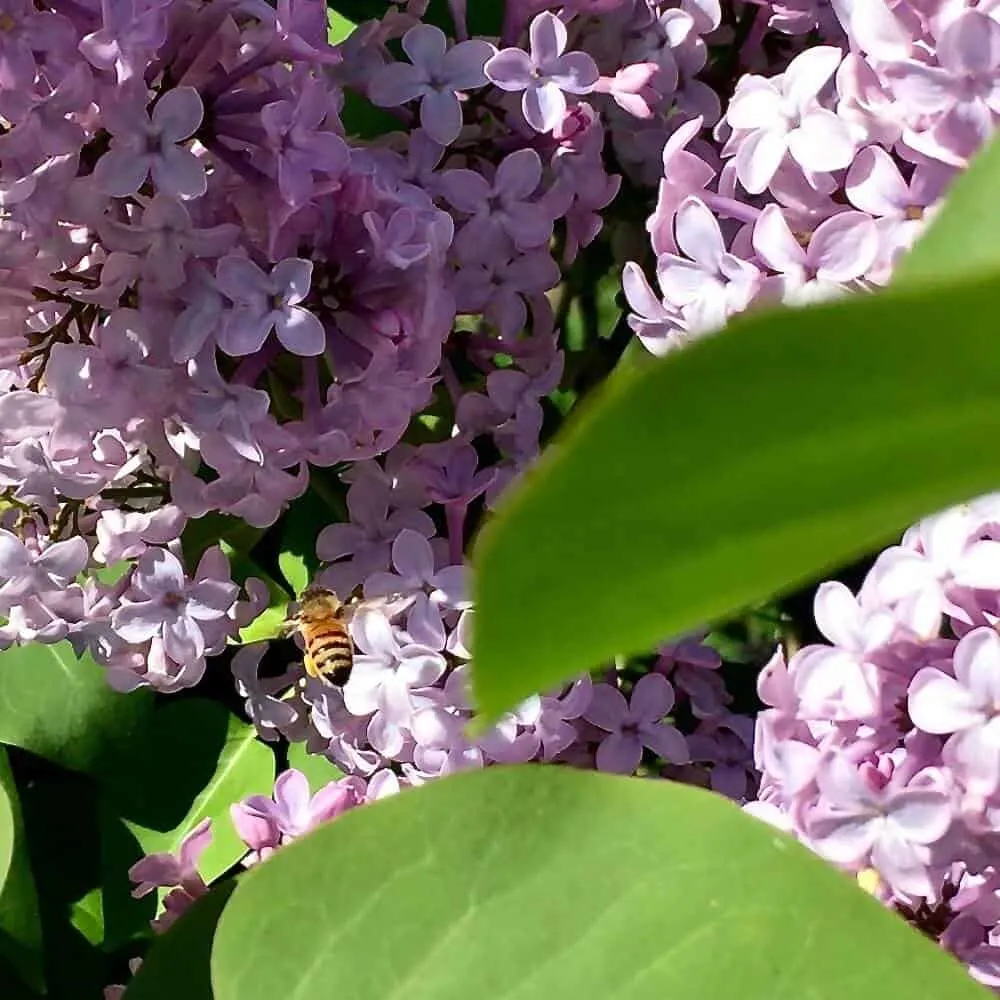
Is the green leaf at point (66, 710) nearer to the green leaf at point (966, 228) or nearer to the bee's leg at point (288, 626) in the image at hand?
the bee's leg at point (288, 626)

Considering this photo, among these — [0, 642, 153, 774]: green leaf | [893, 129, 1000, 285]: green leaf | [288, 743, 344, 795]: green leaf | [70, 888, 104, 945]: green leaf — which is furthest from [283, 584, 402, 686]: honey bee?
[893, 129, 1000, 285]: green leaf

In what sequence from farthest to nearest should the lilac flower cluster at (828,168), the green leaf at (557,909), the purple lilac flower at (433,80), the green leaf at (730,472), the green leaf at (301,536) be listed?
the green leaf at (301,536) < the purple lilac flower at (433,80) < the lilac flower cluster at (828,168) < the green leaf at (557,909) < the green leaf at (730,472)

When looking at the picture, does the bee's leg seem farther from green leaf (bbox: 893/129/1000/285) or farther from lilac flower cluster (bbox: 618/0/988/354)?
green leaf (bbox: 893/129/1000/285)

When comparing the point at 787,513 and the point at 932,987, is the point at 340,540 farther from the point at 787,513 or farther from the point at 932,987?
the point at 787,513

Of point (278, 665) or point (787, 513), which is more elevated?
point (787, 513)

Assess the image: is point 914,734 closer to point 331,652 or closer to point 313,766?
point 331,652

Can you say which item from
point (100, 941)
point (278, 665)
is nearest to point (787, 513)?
point (278, 665)

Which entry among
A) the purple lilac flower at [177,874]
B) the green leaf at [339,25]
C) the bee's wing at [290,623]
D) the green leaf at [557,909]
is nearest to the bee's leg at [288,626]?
the bee's wing at [290,623]
